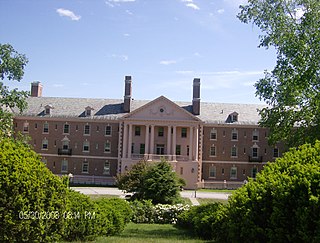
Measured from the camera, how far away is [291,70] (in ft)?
69.1

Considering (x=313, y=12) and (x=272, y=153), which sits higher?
(x=313, y=12)

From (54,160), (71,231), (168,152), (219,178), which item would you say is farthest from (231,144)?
(71,231)

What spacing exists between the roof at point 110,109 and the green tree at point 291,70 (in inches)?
1199

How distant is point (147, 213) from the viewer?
21.6m

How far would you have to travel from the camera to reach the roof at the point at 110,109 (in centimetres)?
5450

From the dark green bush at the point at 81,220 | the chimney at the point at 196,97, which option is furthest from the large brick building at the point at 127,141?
the dark green bush at the point at 81,220

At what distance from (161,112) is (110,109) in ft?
25.2

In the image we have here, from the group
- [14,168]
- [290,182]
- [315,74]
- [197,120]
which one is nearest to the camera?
[290,182]

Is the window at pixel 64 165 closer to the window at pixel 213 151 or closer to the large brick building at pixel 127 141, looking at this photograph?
the large brick building at pixel 127 141

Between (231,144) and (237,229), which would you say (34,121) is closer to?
(231,144)

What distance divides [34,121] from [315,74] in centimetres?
4281

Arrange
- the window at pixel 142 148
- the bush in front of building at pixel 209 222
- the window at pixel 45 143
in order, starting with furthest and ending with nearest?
the window at pixel 45 143, the window at pixel 142 148, the bush in front of building at pixel 209 222

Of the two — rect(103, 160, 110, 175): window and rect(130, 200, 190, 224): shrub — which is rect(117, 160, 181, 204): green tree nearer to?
rect(130, 200, 190, 224): shrub
